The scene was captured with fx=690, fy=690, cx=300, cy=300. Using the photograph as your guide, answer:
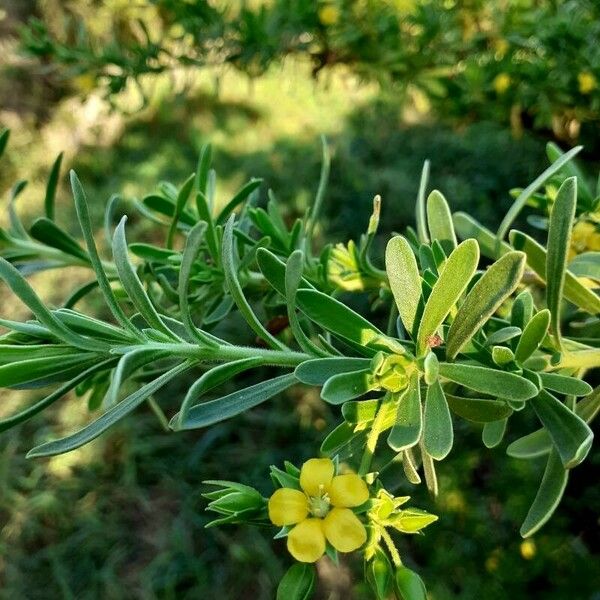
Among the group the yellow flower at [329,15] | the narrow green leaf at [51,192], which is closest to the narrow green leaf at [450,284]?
the narrow green leaf at [51,192]

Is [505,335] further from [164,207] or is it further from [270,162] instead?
[270,162]

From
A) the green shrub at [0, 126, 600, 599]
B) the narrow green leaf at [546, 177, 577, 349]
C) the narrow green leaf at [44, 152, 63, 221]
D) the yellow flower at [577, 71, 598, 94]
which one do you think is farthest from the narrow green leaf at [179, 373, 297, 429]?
the yellow flower at [577, 71, 598, 94]

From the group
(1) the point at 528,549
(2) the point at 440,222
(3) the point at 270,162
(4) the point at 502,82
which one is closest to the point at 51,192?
(2) the point at 440,222

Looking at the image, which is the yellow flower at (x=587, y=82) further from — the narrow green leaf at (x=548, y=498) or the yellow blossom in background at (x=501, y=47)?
the narrow green leaf at (x=548, y=498)

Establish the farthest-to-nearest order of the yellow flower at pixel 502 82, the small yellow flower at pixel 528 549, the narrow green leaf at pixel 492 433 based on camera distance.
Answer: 1. the small yellow flower at pixel 528 549
2. the yellow flower at pixel 502 82
3. the narrow green leaf at pixel 492 433

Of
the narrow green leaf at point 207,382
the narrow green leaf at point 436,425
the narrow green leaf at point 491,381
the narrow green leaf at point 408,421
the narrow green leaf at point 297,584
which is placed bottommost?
the narrow green leaf at point 297,584

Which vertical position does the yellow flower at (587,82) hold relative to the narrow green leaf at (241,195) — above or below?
below

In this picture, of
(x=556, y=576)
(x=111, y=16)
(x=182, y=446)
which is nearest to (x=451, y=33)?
(x=556, y=576)
